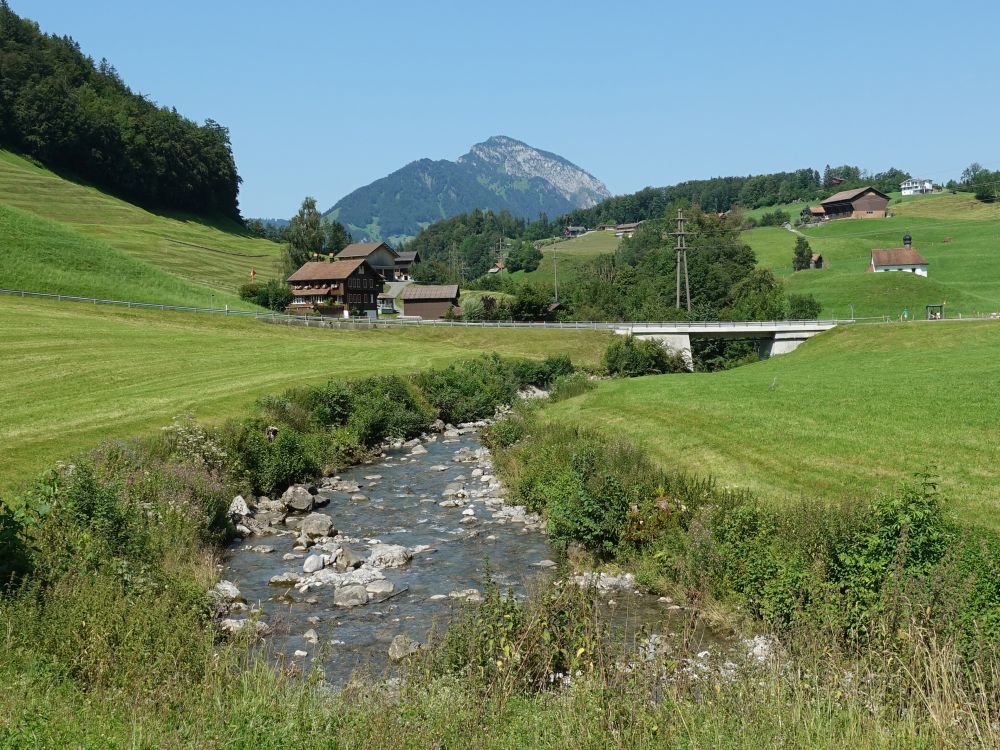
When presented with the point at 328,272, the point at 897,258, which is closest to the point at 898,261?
the point at 897,258

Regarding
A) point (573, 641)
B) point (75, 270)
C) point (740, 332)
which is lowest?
point (740, 332)

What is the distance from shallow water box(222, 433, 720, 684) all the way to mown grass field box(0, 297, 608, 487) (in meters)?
9.03

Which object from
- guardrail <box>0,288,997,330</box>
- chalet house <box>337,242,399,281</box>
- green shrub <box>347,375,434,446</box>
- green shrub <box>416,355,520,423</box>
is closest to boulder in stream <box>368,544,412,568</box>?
green shrub <box>347,375,434,446</box>

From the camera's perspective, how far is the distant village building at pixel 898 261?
132625 mm

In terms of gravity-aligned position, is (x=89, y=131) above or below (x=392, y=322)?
above

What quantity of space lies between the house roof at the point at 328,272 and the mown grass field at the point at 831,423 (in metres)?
76.2

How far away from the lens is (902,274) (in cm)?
11725

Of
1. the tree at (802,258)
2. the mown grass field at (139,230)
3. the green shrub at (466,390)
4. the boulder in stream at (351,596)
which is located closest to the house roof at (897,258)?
the tree at (802,258)

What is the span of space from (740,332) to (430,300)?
56188 mm

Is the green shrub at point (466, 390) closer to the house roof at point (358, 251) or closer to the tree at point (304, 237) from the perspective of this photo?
the tree at point (304, 237)

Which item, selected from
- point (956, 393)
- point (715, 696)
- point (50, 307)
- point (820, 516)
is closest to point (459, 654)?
point (715, 696)

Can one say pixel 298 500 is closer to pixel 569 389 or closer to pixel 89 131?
pixel 569 389

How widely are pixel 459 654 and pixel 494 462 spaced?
2431cm

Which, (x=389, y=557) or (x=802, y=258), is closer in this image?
(x=389, y=557)
